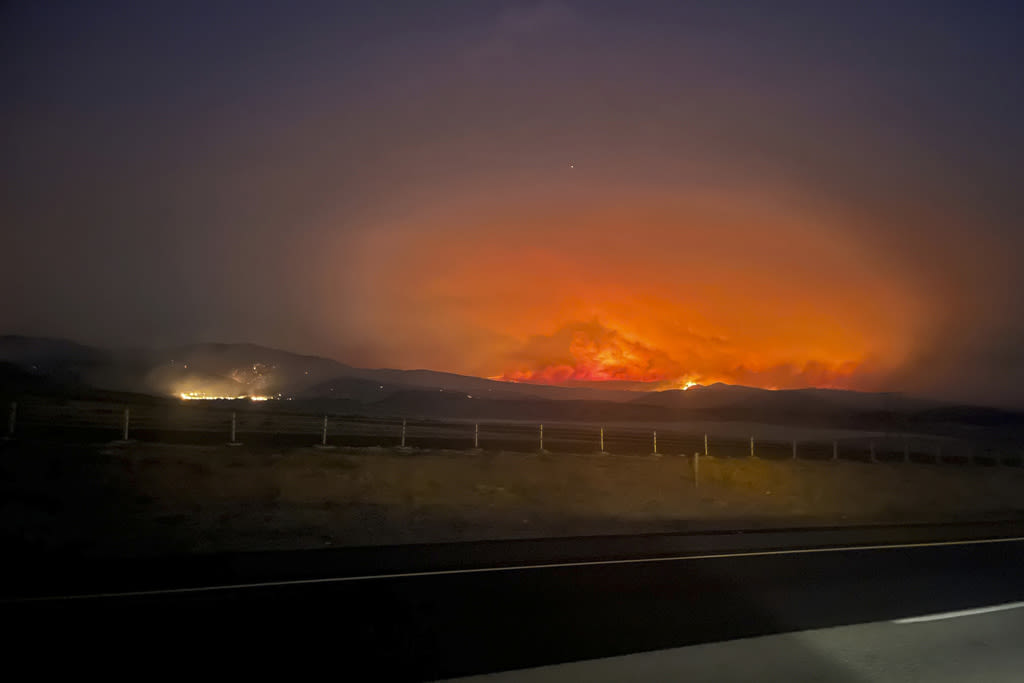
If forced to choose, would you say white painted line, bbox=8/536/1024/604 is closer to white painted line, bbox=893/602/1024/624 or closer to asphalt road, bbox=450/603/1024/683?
white painted line, bbox=893/602/1024/624

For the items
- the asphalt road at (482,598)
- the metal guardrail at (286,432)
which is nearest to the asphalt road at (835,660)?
the asphalt road at (482,598)

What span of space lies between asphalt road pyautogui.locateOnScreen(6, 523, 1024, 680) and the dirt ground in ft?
9.09

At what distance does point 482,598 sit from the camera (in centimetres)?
1005

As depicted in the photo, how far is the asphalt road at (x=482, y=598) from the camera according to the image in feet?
25.9

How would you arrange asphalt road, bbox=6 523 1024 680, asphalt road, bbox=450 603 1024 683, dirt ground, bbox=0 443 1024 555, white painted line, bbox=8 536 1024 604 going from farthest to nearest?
1. dirt ground, bbox=0 443 1024 555
2. white painted line, bbox=8 536 1024 604
3. asphalt road, bbox=6 523 1024 680
4. asphalt road, bbox=450 603 1024 683

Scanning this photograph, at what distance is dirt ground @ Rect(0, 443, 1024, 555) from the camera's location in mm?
15961

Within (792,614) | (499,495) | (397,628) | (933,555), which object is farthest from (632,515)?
(397,628)

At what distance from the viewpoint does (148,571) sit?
11.9 metres

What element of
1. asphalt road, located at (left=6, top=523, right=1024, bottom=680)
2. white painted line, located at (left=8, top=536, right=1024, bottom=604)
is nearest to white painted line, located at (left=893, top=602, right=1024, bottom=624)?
asphalt road, located at (left=6, top=523, right=1024, bottom=680)

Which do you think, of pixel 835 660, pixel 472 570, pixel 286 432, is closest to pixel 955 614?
pixel 835 660

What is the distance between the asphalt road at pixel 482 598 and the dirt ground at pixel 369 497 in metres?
2.77

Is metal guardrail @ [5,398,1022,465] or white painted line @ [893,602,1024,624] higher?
metal guardrail @ [5,398,1022,465]

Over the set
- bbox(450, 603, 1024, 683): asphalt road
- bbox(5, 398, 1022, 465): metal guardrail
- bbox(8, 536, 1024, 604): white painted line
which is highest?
bbox(5, 398, 1022, 465): metal guardrail

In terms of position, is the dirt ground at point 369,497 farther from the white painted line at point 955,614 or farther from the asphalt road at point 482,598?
the white painted line at point 955,614
